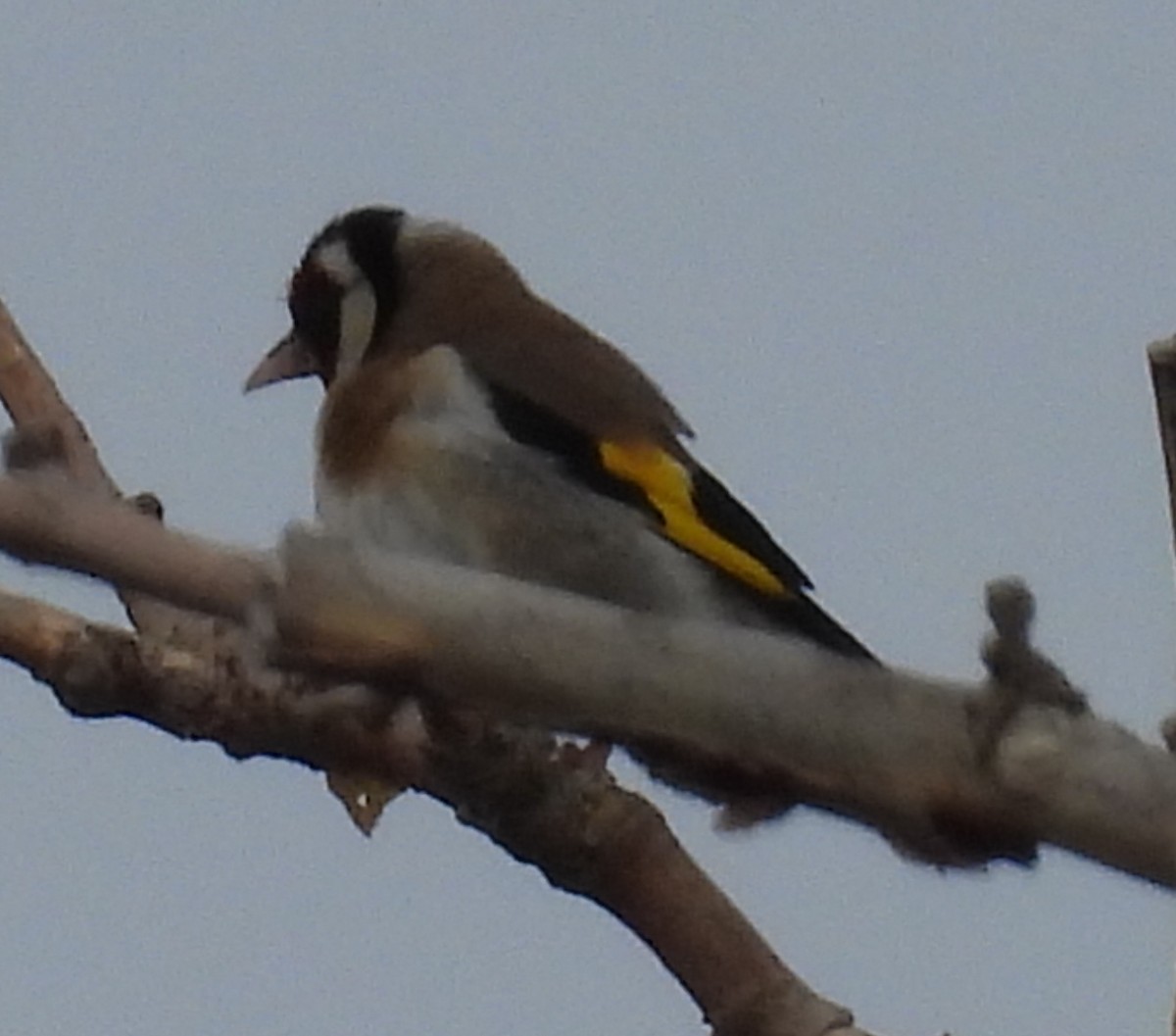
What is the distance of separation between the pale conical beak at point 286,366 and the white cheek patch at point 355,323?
0.09m

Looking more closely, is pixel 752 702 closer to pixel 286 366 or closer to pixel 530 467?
pixel 530 467

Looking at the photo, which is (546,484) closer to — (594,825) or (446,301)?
(446,301)

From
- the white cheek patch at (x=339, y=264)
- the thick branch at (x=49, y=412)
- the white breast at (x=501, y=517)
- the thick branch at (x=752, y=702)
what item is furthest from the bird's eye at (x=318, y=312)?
the thick branch at (x=752, y=702)

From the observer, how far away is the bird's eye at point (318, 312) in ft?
9.23

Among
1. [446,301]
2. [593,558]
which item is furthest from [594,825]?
[446,301]

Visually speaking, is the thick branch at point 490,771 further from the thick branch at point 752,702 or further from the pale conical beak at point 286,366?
the pale conical beak at point 286,366

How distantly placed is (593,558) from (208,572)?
4.75 ft

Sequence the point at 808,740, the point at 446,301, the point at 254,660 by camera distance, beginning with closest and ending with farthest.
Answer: the point at 808,740, the point at 254,660, the point at 446,301

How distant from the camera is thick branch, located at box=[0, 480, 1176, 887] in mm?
815

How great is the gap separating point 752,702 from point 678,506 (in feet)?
5.08

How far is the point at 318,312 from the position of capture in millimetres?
2834

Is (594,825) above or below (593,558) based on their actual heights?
below

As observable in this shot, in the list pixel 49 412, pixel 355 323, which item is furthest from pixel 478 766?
pixel 355 323

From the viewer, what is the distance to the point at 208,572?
0.88m
